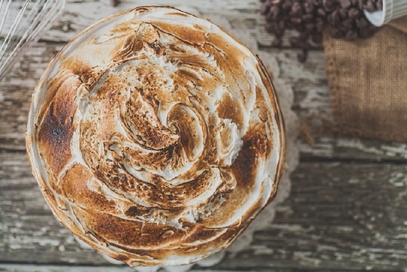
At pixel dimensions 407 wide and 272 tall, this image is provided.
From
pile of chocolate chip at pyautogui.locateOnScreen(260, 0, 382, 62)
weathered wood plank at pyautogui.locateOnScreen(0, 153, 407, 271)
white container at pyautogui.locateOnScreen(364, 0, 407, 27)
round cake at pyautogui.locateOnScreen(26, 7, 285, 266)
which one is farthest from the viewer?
weathered wood plank at pyautogui.locateOnScreen(0, 153, 407, 271)

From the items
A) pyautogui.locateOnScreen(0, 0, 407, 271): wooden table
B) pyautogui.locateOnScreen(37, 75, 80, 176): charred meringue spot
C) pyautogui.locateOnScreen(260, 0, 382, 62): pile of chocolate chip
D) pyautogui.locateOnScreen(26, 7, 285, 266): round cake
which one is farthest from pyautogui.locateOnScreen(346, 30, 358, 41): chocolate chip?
pyautogui.locateOnScreen(37, 75, 80, 176): charred meringue spot

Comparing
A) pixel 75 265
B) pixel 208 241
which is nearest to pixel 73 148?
pixel 208 241

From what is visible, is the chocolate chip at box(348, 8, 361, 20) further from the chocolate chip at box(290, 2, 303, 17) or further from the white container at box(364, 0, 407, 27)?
the chocolate chip at box(290, 2, 303, 17)

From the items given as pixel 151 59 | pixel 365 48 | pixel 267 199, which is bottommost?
pixel 267 199

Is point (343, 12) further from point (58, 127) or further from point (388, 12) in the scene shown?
point (58, 127)

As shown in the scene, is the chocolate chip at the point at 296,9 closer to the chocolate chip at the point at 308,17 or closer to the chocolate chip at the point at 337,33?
the chocolate chip at the point at 308,17

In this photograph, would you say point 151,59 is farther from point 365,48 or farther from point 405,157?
point 405,157

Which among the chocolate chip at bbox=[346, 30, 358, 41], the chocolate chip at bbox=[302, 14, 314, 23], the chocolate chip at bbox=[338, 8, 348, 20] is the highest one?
the chocolate chip at bbox=[338, 8, 348, 20]

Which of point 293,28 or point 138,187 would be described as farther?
point 293,28
